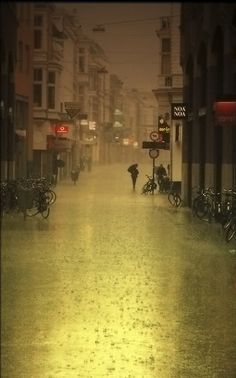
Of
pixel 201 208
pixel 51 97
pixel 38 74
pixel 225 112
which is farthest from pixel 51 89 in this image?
pixel 225 112

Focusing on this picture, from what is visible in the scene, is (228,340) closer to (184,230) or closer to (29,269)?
(29,269)

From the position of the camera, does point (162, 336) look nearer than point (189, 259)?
Yes

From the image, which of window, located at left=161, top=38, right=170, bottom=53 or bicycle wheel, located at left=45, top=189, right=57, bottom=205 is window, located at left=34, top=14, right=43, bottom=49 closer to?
window, located at left=161, top=38, right=170, bottom=53

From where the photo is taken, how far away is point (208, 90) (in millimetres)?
27719

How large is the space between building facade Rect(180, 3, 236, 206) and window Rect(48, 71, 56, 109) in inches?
1091

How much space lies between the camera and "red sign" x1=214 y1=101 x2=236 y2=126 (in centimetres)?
2142

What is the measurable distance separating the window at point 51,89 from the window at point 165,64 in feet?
28.5

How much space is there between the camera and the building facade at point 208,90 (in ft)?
79.7

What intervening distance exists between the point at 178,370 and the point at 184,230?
1509 centimetres

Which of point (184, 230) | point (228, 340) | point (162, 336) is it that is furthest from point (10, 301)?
point (184, 230)

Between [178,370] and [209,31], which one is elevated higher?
[209,31]

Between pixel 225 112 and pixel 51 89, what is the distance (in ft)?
139

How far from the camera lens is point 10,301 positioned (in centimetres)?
1030

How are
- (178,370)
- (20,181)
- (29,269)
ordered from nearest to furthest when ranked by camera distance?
(178,370) → (29,269) → (20,181)
